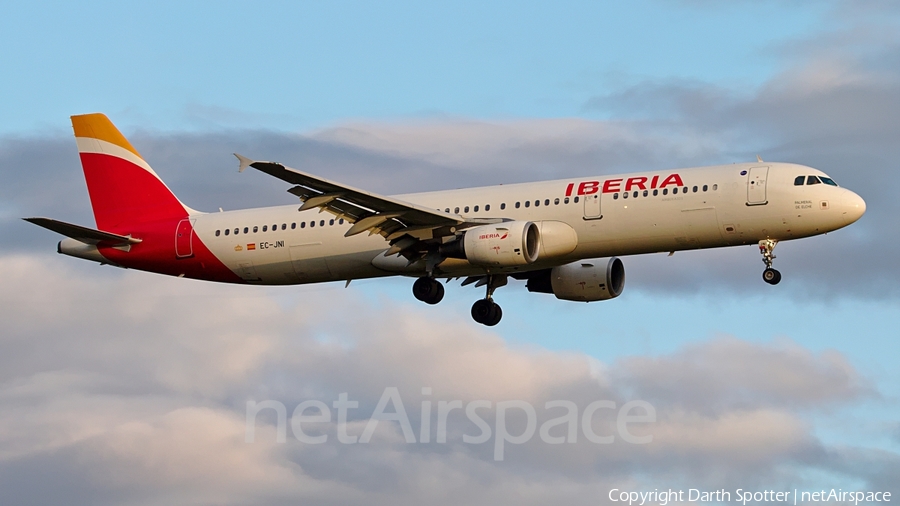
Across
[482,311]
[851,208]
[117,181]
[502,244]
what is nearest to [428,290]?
[482,311]

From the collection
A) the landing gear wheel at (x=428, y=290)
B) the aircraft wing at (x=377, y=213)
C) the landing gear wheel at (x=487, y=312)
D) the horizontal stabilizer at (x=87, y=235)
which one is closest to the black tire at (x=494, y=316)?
the landing gear wheel at (x=487, y=312)

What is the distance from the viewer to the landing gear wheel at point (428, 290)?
50344 millimetres

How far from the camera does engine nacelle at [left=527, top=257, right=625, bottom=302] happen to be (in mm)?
52938

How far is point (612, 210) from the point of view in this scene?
46.2m

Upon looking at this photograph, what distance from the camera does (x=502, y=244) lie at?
1801 inches

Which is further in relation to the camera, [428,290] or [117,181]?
[117,181]

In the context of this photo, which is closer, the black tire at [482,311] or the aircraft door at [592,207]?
the aircraft door at [592,207]

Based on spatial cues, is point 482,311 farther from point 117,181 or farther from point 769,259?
point 117,181

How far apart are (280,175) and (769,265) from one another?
1637 centimetres

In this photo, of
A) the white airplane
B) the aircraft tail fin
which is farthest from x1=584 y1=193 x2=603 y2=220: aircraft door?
the aircraft tail fin

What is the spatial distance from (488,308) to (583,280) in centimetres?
377

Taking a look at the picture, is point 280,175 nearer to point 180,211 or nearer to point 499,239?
point 499,239

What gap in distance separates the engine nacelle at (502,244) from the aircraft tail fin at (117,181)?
13.3 meters

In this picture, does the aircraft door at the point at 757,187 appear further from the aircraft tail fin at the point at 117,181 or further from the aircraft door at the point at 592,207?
the aircraft tail fin at the point at 117,181
